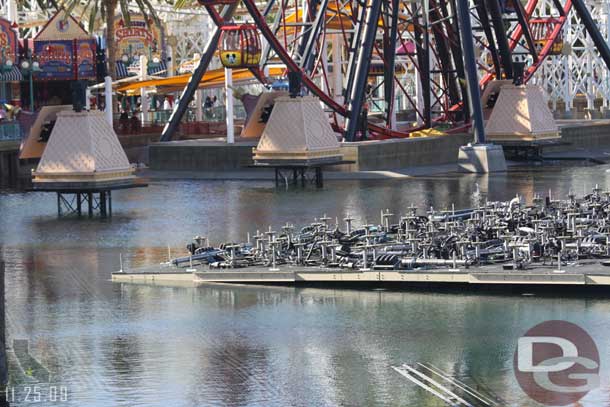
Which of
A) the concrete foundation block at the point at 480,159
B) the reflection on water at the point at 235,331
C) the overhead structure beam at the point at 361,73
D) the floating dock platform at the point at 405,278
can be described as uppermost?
the overhead structure beam at the point at 361,73

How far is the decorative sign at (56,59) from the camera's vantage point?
3371 inches

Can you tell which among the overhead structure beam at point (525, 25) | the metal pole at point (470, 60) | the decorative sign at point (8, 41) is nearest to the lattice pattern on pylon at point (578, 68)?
the overhead structure beam at point (525, 25)

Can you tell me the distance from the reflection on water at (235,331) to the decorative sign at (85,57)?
39.4 meters

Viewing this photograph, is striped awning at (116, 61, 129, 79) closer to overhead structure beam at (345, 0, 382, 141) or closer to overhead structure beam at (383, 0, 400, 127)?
overhead structure beam at (383, 0, 400, 127)

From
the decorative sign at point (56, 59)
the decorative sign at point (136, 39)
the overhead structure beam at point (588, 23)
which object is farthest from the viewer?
the decorative sign at point (136, 39)

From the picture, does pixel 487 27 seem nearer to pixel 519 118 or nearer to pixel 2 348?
pixel 519 118

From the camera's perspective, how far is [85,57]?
8619 centimetres

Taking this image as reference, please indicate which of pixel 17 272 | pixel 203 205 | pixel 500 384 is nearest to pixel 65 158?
pixel 203 205

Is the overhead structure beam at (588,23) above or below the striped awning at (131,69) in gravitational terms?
above

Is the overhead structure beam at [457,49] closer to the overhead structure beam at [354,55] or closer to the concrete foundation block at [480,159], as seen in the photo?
the overhead structure beam at [354,55]

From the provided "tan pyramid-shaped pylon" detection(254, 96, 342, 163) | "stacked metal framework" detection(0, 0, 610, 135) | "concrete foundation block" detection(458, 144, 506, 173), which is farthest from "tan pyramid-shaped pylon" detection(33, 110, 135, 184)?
"concrete foundation block" detection(458, 144, 506, 173)

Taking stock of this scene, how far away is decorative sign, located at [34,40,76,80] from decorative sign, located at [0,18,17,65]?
8.82 ft

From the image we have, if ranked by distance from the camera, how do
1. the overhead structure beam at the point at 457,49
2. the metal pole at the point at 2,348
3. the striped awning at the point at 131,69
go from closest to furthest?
the metal pole at the point at 2,348
the overhead structure beam at the point at 457,49
the striped awning at the point at 131,69

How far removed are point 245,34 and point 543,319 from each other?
31235 millimetres
